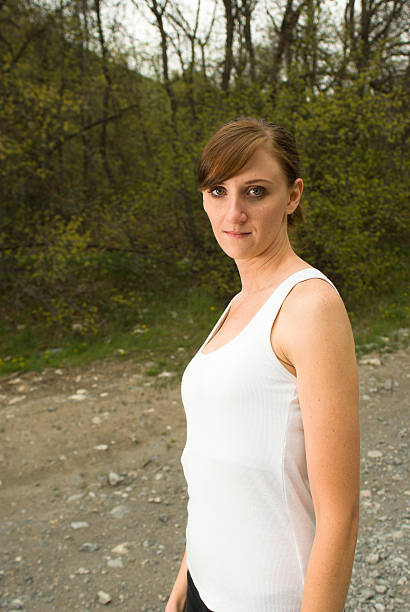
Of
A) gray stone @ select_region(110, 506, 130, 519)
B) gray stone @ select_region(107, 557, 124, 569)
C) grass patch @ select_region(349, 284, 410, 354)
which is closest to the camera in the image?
gray stone @ select_region(107, 557, 124, 569)

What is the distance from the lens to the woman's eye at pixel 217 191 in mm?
1361

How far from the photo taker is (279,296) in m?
1.14

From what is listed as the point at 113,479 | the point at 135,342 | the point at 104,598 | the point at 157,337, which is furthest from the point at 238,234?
the point at 157,337

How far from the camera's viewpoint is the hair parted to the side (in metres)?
1.26

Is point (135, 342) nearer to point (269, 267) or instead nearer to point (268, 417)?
point (269, 267)

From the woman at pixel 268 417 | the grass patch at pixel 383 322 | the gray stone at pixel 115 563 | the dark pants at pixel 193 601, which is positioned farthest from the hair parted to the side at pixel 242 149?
the grass patch at pixel 383 322

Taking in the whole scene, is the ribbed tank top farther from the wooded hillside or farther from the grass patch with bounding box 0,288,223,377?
the wooded hillside

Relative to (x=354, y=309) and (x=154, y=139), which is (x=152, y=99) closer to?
(x=154, y=139)

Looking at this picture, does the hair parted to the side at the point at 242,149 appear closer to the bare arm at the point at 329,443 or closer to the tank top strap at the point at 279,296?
the tank top strap at the point at 279,296

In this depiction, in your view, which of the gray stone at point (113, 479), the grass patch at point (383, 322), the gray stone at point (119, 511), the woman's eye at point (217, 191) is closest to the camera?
the woman's eye at point (217, 191)

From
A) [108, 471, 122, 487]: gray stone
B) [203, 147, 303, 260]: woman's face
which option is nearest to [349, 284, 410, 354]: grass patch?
[108, 471, 122, 487]: gray stone

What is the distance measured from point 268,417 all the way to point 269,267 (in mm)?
422

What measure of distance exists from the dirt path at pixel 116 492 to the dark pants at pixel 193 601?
194 centimetres

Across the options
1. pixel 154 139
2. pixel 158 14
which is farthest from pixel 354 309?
pixel 158 14
